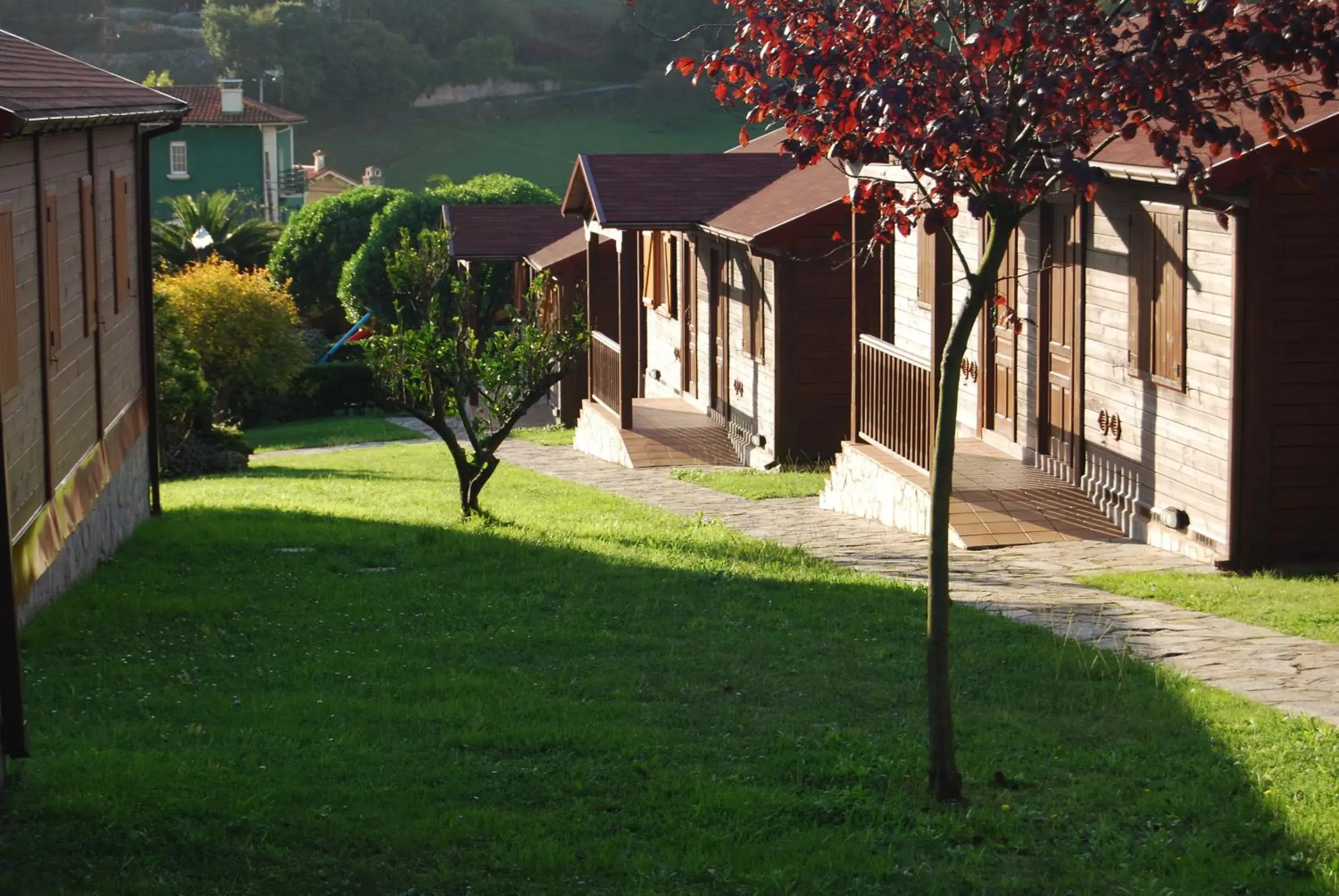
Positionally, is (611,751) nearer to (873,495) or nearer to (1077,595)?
(1077,595)

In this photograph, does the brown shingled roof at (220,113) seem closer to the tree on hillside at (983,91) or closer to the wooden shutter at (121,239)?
the wooden shutter at (121,239)

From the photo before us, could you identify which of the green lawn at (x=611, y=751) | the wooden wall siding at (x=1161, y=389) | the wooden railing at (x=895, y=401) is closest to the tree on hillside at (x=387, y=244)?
the wooden railing at (x=895, y=401)

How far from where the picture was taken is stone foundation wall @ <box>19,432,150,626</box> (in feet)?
31.7

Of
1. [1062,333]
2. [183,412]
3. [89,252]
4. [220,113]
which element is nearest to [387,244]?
[183,412]

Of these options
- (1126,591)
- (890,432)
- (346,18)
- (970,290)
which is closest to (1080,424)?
(890,432)

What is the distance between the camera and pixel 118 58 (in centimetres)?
9881

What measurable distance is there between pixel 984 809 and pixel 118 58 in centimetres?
10309

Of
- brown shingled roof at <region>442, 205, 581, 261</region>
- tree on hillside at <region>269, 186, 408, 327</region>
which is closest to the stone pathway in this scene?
brown shingled roof at <region>442, 205, 581, 261</region>

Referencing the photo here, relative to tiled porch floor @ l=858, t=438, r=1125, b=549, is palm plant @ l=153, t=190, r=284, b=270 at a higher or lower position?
higher

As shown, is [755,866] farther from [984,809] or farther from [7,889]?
[7,889]

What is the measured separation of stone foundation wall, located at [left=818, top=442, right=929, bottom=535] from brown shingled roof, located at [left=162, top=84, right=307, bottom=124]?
53254 mm

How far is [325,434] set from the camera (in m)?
33.1

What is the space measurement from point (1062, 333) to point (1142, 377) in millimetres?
1615

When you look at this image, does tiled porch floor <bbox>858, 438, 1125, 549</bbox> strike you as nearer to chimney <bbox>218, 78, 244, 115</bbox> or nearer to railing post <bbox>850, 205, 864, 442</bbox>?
railing post <bbox>850, 205, 864, 442</bbox>
